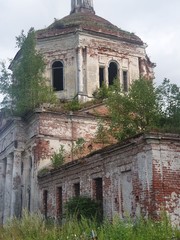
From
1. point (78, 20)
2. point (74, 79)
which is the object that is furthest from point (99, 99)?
point (78, 20)

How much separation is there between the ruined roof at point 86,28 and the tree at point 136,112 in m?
9.92

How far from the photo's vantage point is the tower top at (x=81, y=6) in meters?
29.5

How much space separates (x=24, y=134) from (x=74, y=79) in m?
5.11

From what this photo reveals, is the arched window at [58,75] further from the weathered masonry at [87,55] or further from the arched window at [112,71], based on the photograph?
the arched window at [112,71]

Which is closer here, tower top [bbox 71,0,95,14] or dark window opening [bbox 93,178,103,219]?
dark window opening [bbox 93,178,103,219]

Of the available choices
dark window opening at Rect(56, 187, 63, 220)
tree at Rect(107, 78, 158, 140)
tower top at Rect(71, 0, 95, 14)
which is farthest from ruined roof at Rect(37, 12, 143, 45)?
dark window opening at Rect(56, 187, 63, 220)

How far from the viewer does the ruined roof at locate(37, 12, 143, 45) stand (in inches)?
969

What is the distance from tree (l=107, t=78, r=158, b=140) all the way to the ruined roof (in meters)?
9.92

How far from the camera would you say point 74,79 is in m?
24.1

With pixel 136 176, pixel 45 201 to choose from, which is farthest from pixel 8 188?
pixel 136 176

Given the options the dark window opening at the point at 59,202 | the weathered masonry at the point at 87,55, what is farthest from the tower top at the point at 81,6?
the dark window opening at the point at 59,202

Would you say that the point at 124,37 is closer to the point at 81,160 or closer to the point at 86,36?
the point at 86,36

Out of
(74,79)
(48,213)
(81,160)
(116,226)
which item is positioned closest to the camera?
(116,226)

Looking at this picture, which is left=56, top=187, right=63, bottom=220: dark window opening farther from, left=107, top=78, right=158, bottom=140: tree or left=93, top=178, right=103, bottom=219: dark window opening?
left=107, top=78, right=158, bottom=140: tree
